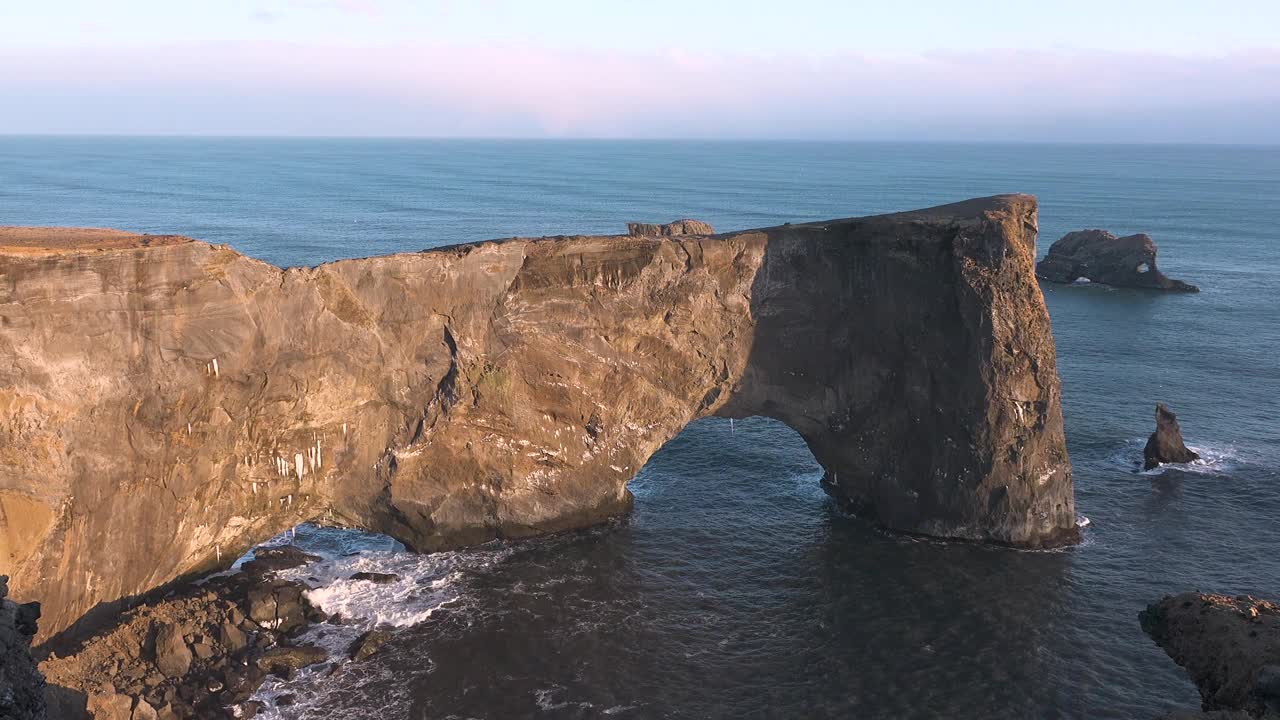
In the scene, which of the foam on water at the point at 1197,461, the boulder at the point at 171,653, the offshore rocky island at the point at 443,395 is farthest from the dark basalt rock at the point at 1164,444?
the boulder at the point at 171,653

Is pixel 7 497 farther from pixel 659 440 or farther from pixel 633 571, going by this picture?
pixel 659 440

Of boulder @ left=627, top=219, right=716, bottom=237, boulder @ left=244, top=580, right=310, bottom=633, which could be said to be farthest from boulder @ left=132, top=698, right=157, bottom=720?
boulder @ left=627, top=219, right=716, bottom=237

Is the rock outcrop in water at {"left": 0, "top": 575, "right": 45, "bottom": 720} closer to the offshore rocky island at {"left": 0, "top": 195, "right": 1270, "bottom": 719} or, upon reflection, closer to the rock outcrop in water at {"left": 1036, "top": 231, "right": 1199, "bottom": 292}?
the offshore rocky island at {"left": 0, "top": 195, "right": 1270, "bottom": 719}

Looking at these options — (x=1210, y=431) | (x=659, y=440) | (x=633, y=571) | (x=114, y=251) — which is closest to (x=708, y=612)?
(x=633, y=571)

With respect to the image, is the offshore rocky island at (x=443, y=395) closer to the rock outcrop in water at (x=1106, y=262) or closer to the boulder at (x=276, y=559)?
the boulder at (x=276, y=559)

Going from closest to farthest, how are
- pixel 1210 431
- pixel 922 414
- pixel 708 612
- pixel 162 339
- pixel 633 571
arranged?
pixel 162 339, pixel 708 612, pixel 633 571, pixel 922 414, pixel 1210 431

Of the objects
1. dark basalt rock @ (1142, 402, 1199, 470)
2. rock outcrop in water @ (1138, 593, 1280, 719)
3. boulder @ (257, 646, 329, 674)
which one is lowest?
boulder @ (257, 646, 329, 674)

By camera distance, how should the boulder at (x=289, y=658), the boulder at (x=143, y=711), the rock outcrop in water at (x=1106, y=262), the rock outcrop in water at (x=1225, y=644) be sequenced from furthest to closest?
the rock outcrop in water at (x=1106, y=262)
the boulder at (x=289, y=658)
the boulder at (x=143, y=711)
the rock outcrop in water at (x=1225, y=644)
